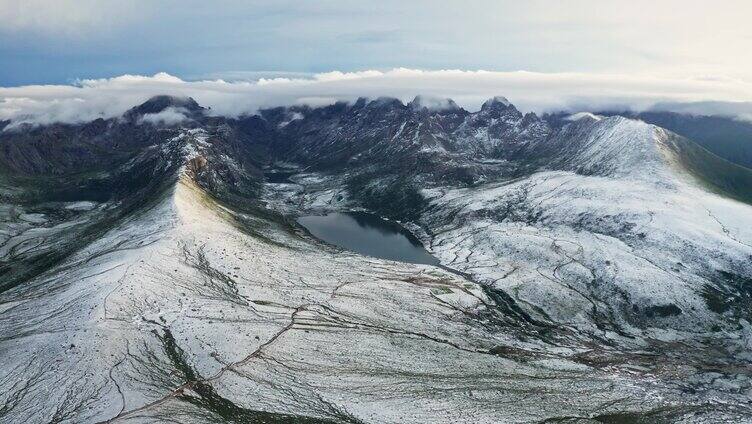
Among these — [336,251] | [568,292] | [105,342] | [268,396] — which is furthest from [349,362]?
[336,251]

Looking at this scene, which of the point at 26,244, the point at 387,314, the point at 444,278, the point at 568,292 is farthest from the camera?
the point at 26,244

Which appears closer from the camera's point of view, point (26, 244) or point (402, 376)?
point (402, 376)

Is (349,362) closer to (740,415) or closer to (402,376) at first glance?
(402,376)

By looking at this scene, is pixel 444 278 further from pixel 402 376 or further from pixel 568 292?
pixel 402 376

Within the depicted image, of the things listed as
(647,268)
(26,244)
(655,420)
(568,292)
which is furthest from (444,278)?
(26,244)

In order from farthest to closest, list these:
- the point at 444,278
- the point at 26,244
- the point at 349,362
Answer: the point at 26,244 → the point at 444,278 → the point at 349,362

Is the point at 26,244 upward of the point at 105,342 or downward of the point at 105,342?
downward

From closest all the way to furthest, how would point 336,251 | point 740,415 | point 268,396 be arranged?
point 268,396 < point 740,415 < point 336,251

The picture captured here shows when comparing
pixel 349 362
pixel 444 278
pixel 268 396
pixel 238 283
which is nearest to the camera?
pixel 268 396

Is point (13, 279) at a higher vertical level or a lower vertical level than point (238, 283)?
lower
